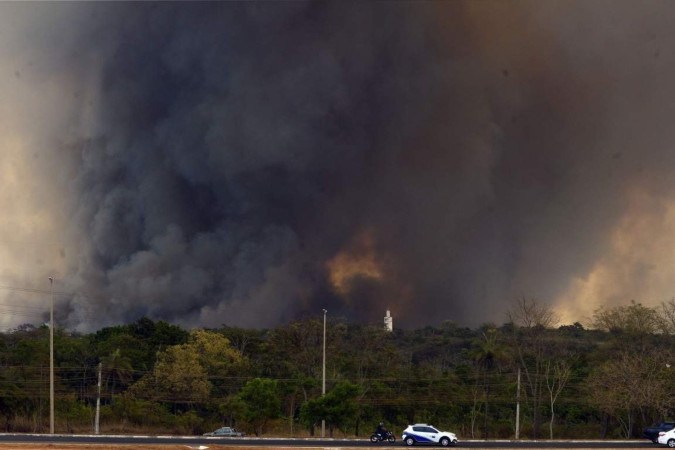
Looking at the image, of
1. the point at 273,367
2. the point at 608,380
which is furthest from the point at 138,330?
the point at 608,380

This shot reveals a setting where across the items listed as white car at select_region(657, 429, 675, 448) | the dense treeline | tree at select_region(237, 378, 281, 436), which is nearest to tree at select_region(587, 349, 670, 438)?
the dense treeline

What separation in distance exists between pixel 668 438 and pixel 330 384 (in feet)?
144

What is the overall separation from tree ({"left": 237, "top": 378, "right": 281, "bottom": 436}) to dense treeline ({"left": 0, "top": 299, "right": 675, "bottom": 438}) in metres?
0.11

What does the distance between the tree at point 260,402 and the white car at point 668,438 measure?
34.9m

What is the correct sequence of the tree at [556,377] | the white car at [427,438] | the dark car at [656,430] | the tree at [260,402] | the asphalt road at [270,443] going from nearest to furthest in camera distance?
the asphalt road at [270,443] → the white car at [427,438] → the dark car at [656,430] → the tree at [260,402] → the tree at [556,377]

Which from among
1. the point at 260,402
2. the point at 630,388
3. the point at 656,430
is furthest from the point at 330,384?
the point at 656,430

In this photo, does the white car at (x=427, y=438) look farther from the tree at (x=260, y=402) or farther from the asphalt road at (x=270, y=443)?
the tree at (x=260, y=402)

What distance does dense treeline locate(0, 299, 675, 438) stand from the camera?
8900 centimetres

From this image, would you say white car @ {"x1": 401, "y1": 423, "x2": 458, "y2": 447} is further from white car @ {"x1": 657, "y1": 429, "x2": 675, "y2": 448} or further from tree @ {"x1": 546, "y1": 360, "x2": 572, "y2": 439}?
tree @ {"x1": 546, "y1": 360, "x2": 572, "y2": 439}

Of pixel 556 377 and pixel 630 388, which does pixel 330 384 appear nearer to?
pixel 556 377

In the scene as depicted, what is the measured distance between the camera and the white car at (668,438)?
2741 inches

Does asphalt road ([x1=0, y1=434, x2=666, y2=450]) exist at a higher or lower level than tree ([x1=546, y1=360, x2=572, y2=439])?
lower

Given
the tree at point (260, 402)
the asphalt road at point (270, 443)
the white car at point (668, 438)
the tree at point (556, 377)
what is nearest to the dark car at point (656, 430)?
the asphalt road at point (270, 443)

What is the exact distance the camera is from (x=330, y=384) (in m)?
104
